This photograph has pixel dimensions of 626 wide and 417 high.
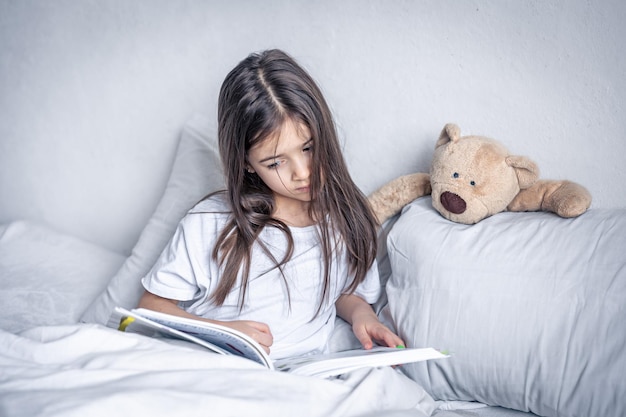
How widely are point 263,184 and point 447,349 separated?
18.7 inches

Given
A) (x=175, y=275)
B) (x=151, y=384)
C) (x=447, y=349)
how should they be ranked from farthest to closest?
(x=175, y=275)
(x=447, y=349)
(x=151, y=384)

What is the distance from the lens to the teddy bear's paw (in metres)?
0.90

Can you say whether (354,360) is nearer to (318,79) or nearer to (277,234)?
(277,234)

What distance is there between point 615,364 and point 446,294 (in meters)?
0.27

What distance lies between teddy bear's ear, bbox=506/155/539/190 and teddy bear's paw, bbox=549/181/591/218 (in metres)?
0.05

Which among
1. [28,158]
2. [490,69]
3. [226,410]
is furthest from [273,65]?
[28,158]

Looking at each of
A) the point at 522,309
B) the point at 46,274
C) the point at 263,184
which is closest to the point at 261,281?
the point at 263,184

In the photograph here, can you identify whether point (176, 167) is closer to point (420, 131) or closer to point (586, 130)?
point (420, 131)

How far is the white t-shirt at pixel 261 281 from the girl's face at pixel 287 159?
12 cm

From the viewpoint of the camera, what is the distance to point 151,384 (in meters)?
0.70

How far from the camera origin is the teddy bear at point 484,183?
3.15ft

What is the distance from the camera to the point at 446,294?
0.92m

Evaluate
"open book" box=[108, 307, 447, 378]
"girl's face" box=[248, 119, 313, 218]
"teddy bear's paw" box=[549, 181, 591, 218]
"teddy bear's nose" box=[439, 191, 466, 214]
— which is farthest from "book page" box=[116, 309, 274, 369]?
"teddy bear's paw" box=[549, 181, 591, 218]

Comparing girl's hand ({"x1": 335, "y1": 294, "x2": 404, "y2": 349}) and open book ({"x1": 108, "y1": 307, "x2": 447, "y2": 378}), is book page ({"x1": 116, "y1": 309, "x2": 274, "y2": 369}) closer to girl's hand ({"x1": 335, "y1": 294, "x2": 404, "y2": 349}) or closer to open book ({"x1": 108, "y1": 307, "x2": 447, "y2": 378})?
open book ({"x1": 108, "y1": 307, "x2": 447, "y2": 378})
